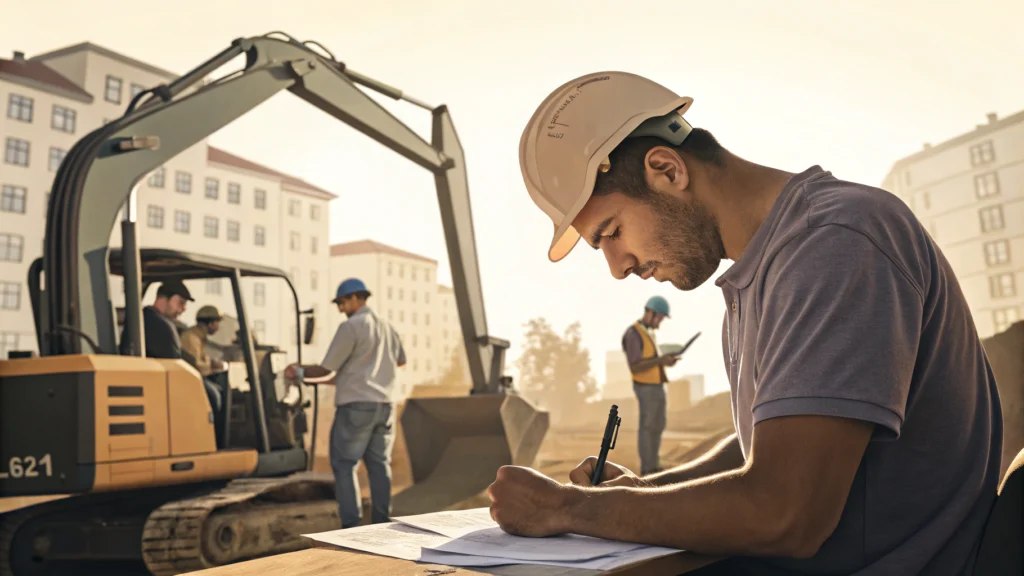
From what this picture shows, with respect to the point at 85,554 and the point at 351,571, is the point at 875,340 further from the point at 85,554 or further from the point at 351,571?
the point at 85,554

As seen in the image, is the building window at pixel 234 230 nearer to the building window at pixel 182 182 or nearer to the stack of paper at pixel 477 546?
the building window at pixel 182 182

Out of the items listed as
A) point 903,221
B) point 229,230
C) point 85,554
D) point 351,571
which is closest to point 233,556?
point 85,554

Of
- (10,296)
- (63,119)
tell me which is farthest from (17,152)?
(10,296)

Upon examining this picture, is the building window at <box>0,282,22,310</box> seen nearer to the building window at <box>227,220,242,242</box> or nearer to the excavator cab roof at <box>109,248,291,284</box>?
the building window at <box>227,220,242,242</box>

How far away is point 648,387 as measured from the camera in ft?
31.2

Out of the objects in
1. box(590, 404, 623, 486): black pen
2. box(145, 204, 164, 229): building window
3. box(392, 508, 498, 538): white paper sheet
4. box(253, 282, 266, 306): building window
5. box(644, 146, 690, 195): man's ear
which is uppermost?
box(145, 204, 164, 229): building window

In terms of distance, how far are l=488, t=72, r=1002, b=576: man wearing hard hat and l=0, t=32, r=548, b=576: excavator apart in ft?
14.6

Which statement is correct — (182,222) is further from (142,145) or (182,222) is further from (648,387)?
(142,145)

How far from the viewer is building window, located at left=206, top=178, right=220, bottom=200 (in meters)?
52.7

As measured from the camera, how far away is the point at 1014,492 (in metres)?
1.25

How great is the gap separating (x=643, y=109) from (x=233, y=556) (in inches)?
216

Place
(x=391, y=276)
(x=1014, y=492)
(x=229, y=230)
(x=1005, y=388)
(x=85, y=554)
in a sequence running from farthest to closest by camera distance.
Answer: (x=391, y=276)
(x=229, y=230)
(x=1005, y=388)
(x=85, y=554)
(x=1014, y=492)

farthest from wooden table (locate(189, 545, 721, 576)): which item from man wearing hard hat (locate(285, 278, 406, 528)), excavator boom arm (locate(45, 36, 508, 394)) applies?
man wearing hard hat (locate(285, 278, 406, 528))

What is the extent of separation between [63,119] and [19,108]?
206cm
